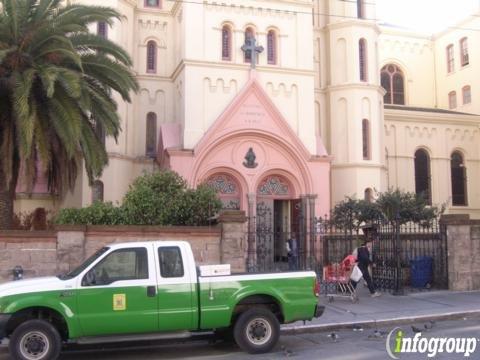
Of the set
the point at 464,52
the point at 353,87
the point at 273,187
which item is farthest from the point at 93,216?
the point at 464,52

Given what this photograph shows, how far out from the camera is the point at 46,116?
16844 mm

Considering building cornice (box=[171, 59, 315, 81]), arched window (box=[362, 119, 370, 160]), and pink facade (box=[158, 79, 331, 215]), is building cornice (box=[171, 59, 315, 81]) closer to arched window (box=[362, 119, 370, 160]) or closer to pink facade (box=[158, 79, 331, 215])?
pink facade (box=[158, 79, 331, 215])

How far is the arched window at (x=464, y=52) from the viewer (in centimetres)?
3747

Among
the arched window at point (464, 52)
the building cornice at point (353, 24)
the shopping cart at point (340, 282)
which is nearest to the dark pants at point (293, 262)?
the shopping cart at point (340, 282)

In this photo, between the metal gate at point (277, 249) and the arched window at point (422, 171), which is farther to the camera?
the arched window at point (422, 171)

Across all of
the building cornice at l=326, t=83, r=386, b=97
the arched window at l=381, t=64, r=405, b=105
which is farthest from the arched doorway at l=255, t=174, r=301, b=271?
the arched window at l=381, t=64, r=405, b=105

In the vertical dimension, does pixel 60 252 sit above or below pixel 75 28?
below

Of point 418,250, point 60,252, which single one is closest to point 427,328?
point 418,250

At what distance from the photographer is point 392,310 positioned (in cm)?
1356

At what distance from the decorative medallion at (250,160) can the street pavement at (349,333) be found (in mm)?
10492

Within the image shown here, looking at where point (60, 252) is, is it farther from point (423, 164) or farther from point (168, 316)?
point (423, 164)

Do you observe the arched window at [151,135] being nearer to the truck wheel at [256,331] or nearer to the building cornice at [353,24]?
the building cornice at [353,24]

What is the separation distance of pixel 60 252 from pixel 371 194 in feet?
57.1

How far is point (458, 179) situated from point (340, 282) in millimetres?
21328
